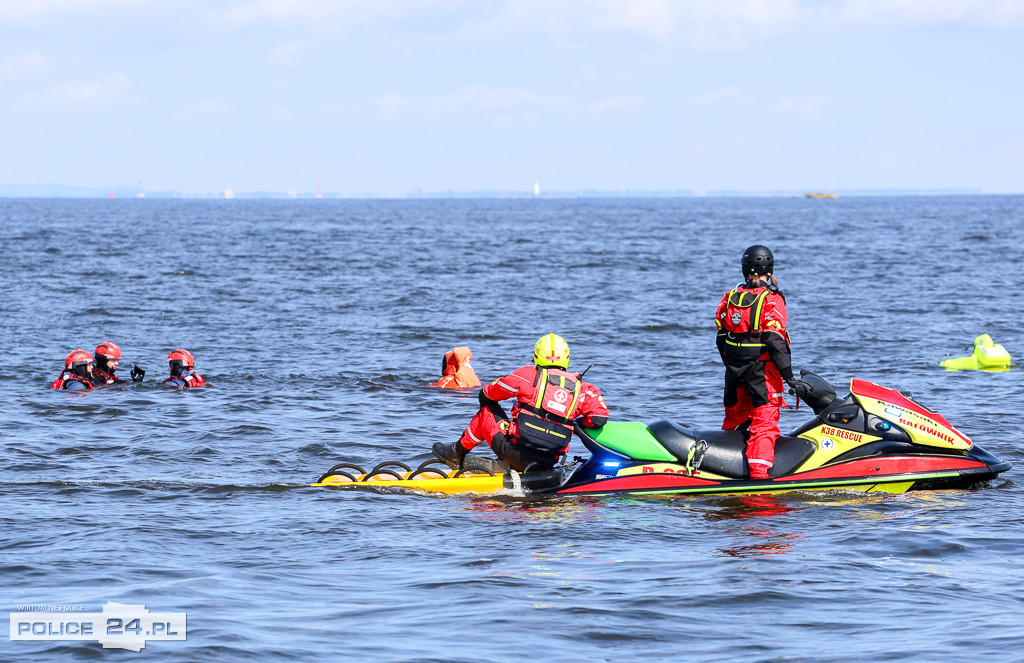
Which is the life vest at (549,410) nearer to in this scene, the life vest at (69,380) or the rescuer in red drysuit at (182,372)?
the rescuer in red drysuit at (182,372)

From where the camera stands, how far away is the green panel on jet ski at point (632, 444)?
35.4 feet

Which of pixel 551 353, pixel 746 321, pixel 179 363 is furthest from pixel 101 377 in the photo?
pixel 746 321

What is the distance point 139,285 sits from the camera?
36.0 metres

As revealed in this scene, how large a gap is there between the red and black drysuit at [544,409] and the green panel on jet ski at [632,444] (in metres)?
0.18

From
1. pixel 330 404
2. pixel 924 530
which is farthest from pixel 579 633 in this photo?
pixel 330 404

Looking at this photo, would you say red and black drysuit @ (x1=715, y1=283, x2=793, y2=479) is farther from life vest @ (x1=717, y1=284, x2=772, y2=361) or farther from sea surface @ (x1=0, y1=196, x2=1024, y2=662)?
sea surface @ (x1=0, y1=196, x2=1024, y2=662)

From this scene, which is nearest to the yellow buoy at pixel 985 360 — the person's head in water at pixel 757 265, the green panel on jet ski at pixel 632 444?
the person's head in water at pixel 757 265

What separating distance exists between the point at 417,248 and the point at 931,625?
52.8 m

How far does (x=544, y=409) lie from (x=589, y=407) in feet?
1.46

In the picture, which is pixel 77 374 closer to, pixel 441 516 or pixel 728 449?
pixel 441 516

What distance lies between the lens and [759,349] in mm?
10492

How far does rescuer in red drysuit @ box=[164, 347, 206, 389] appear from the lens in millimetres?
17127

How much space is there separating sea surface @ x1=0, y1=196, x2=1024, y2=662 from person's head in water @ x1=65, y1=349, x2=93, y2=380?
465 millimetres

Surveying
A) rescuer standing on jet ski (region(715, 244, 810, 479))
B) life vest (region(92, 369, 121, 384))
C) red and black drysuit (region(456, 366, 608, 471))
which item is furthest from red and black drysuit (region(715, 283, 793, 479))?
life vest (region(92, 369, 121, 384))
